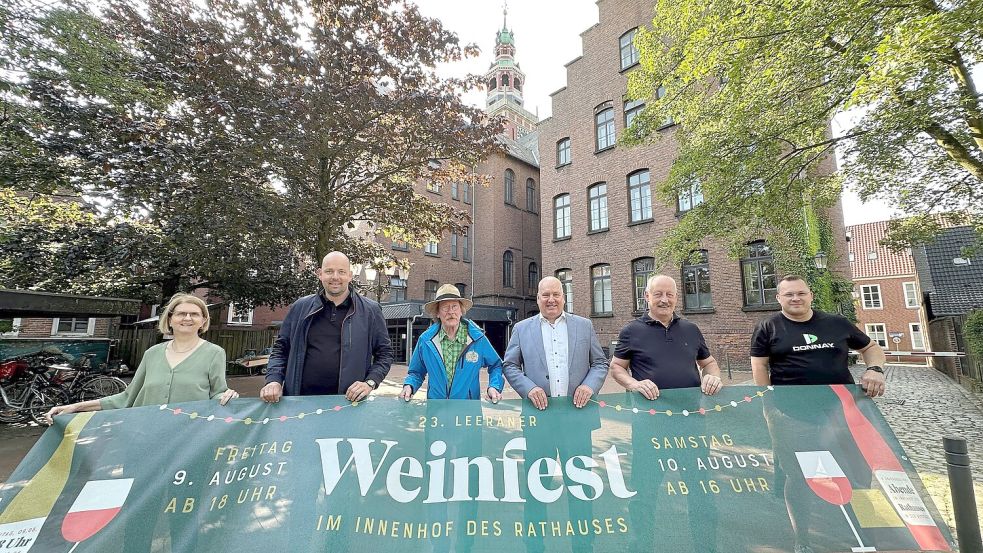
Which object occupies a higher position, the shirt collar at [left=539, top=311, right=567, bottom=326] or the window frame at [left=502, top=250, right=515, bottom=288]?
the window frame at [left=502, top=250, right=515, bottom=288]

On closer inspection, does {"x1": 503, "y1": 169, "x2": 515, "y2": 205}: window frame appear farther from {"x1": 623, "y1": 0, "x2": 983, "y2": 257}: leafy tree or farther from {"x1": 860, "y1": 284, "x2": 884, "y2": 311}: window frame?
{"x1": 860, "y1": 284, "x2": 884, "y2": 311}: window frame

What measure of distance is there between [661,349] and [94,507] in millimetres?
3446

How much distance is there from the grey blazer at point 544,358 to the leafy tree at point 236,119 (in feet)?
19.6

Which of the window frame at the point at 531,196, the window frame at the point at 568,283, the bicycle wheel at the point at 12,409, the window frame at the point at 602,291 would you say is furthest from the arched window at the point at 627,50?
the bicycle wheel at the point at 12,409

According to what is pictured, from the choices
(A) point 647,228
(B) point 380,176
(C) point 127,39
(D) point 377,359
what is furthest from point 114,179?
(A) point 647,228

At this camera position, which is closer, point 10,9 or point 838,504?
point 838,504

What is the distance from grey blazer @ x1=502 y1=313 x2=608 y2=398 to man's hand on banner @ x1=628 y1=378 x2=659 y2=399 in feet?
0.77

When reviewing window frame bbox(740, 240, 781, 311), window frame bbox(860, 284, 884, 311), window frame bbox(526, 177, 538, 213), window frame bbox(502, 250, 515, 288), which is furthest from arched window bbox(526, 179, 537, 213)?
window frame bbox(860, 284, 884, 311)

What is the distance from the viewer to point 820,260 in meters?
12.9

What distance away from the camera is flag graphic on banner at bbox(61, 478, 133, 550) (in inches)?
88.0

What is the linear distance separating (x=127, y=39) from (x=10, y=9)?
2.82 m

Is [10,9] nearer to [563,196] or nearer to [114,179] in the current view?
[114,179]

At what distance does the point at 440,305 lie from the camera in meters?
3.30

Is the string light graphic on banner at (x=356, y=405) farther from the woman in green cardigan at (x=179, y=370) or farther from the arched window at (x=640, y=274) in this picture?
the arched window at (x=640, y=274)
